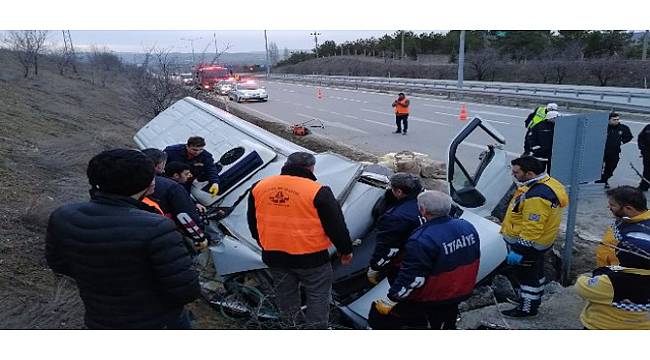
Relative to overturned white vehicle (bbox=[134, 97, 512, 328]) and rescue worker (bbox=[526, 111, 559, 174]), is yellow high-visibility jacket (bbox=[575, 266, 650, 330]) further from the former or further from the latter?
rescue worker (bbox=[526, 111, 559, 174])

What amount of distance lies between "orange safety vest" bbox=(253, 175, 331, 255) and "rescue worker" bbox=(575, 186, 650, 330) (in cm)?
173

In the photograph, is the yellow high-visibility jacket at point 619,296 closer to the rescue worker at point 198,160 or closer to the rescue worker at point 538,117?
the rescue worker at point 198,160

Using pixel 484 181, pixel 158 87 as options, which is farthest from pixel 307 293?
pixel 158 87

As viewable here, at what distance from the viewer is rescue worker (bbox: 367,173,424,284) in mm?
3332

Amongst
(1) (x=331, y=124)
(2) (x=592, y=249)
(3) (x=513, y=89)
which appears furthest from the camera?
(3) (x=513, y=89)

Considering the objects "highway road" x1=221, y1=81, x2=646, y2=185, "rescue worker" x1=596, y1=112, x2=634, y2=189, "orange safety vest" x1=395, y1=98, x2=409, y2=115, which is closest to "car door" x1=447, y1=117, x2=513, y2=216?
"rescue worker" x1=596, y1=112, x2=634, y2=189

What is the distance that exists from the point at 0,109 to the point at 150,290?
11.8m

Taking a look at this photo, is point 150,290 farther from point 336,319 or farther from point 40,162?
point 40,162

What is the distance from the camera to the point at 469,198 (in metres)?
5.17

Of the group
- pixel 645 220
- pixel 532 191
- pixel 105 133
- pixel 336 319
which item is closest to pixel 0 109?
pixel 105 133

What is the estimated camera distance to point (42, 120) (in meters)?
12.0

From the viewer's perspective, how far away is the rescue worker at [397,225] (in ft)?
10.9

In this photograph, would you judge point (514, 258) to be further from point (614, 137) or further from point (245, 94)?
point (245, 94)

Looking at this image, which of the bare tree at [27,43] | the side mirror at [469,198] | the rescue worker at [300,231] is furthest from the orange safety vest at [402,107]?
the bare tree at [27,43]
